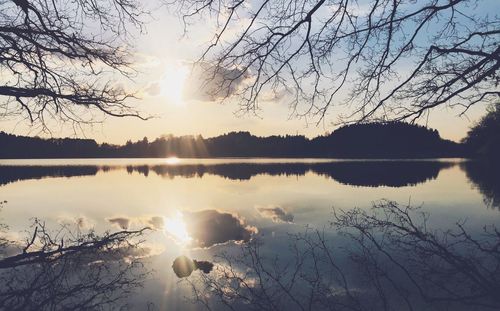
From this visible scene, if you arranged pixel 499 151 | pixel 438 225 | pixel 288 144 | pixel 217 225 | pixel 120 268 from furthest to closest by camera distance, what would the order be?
pixel 288 144 < pixel 499 151 < pixel 217 225 < pixel 438 225 < pixel 120 268

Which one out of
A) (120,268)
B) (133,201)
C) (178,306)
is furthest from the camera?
(133,201)

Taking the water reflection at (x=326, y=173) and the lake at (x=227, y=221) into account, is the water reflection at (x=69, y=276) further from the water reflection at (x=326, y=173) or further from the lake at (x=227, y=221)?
the water reflection at (x=326, y=173)

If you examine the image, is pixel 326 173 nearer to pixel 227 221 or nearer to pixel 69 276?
pixel 227 221

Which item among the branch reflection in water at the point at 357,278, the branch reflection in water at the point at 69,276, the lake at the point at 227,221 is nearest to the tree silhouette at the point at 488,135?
the lake at the point at 227,221

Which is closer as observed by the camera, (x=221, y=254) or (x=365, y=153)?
(x=221, y=254)

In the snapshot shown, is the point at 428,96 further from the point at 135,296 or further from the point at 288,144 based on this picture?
the point at 288,144

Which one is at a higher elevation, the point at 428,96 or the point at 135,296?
→ the point at 428,96

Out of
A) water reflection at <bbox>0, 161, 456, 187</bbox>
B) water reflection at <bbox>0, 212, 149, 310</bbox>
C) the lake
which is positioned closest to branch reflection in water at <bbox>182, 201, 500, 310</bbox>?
the lake

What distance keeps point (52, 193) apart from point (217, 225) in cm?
1692

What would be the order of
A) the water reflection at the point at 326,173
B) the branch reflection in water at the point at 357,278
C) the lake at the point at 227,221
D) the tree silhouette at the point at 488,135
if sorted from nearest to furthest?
A: the branch reflection in water at the point at 357,278
the lake at the point at 227,221
the water reflection at the point at 326,173
the tree silhouette at the point at 488,135

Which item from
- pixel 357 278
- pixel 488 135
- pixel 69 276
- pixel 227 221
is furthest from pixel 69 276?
pixel 488 135

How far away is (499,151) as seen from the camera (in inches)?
1972

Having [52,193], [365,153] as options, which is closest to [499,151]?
[52,193]

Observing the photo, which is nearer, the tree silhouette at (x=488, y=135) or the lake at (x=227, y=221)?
the lake at (x=227, y=221)
